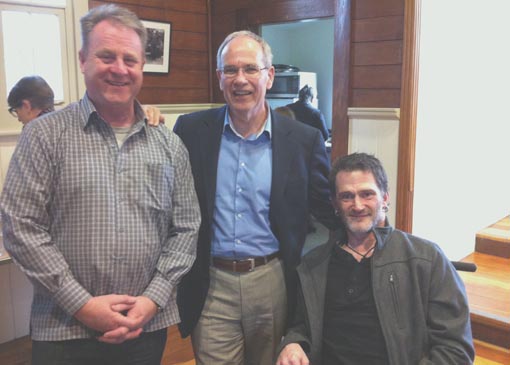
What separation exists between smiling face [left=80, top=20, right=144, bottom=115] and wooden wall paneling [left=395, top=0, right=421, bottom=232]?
79.2 inches

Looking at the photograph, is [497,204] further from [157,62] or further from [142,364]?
[142,364]

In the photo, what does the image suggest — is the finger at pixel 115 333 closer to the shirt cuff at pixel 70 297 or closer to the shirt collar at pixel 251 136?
the shirt cuff at pixel 70 297

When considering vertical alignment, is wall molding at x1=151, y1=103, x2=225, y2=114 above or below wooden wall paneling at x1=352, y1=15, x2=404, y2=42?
below

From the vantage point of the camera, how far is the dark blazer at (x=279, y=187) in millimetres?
1581

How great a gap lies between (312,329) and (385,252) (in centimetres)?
34

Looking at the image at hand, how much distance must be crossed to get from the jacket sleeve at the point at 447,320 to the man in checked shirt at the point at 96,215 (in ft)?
2.58

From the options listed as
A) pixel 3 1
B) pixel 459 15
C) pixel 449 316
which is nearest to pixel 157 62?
pixel 3 1

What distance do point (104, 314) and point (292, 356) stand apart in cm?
62

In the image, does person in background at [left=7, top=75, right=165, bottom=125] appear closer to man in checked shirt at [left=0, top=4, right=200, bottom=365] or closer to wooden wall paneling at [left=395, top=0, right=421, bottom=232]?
man in checked shirt at [left=0, top=4, right=200, bottom=365]

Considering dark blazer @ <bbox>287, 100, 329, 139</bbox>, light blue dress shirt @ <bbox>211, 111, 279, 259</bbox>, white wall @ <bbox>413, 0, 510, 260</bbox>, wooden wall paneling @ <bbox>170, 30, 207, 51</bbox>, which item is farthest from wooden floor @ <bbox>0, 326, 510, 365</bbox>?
dark blazer @ <bbox>287, 100, 329, 139</bbox>

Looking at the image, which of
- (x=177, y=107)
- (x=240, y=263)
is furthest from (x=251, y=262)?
(x=177, y=107)

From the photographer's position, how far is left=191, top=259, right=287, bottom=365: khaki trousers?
157cm

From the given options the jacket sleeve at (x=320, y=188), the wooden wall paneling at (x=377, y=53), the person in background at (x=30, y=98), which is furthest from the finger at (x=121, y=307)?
the wooden wall paneling at (x=377, y=53)

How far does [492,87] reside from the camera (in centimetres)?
399
